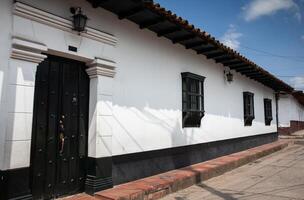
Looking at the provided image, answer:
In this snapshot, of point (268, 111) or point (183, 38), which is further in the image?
point (268, 111)

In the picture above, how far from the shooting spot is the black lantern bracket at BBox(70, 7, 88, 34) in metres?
4.02

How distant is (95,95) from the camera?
4.44m

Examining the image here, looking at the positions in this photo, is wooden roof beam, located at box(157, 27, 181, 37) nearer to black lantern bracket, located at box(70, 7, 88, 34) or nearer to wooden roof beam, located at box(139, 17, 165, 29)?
wooden roof beam, located at box(139, 17, 165, 29)

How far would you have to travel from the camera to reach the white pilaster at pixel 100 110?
4.38 metres

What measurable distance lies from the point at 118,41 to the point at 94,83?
3.41 feet

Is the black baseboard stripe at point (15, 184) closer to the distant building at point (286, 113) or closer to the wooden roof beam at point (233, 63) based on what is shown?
the wooden roof beam at point (233, 63)

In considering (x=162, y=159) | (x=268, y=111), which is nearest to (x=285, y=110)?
(x=268, y=111)

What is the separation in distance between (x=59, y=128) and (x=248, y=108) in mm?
8803

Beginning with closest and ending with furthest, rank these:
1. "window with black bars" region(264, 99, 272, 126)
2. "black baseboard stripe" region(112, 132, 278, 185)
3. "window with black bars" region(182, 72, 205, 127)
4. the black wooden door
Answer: the black wooden door, "black baseboard stripe" region(112, 132, 278, 185), "window with black bars" region(182, 72, 205, 127), "window with black bars" region(264, 99, 272, 126)

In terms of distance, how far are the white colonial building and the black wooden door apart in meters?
0.02

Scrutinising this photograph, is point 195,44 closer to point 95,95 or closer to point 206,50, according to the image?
point 206,50

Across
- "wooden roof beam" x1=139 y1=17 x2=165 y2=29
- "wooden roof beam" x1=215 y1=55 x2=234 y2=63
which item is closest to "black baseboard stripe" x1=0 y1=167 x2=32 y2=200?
"wooden roof beam" x1=139 y1=17 x2=165 y2=29

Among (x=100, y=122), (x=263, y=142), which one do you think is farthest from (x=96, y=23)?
(x=263, y=142)

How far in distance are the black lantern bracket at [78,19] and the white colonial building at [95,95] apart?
3cm
